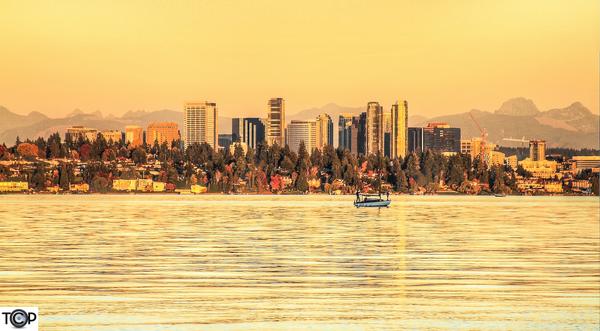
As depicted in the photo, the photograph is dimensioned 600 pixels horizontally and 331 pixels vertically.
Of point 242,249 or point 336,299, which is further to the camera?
point 242,249

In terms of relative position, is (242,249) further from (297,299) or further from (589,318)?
(589,318)

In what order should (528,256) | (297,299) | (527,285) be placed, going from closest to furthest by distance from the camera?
(297,299), (527,285), (528,256)

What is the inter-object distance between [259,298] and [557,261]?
23.3 meters

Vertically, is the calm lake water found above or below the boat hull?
above

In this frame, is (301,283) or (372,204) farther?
(372,204)

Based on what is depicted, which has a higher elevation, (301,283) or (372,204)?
(301,283)

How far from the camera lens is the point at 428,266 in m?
54.4

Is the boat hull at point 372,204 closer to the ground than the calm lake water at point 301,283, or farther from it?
closer to the ground

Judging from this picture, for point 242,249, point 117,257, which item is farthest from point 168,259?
point 242,249

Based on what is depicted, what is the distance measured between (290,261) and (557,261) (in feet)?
44.5

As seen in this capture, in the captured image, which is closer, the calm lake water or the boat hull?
the calm lake water

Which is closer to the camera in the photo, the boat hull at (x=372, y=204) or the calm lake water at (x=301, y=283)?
the calm lake water at (x=301, y=283)

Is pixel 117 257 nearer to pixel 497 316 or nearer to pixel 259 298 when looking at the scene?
pixel 259 298

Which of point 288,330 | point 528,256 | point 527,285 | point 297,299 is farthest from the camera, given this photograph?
point 528,256
